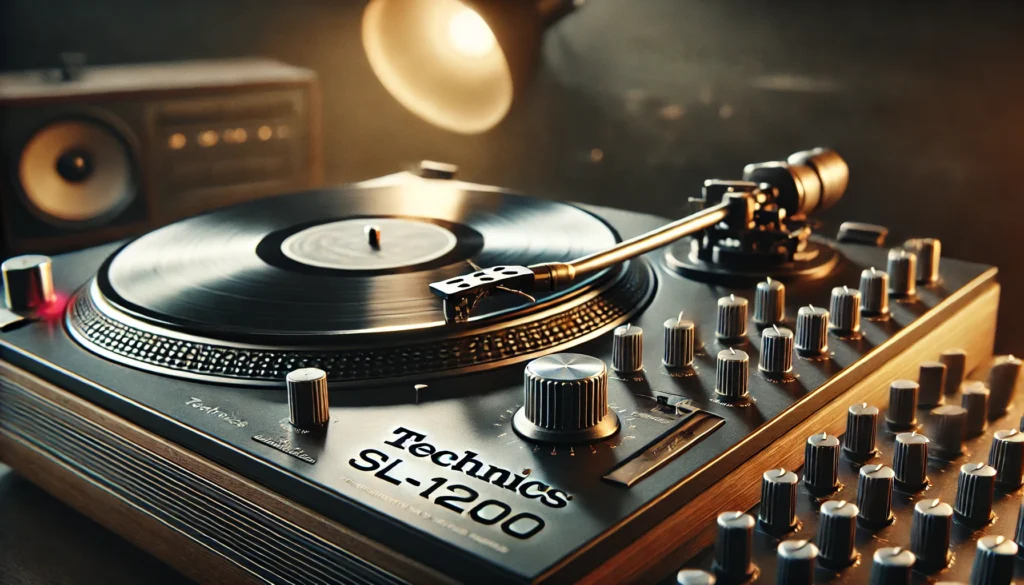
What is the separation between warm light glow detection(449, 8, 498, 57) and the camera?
1.56 m

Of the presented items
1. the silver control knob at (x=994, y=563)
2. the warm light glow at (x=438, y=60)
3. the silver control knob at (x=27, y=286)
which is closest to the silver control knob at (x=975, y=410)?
the silver control knob at (x=994, y=563)

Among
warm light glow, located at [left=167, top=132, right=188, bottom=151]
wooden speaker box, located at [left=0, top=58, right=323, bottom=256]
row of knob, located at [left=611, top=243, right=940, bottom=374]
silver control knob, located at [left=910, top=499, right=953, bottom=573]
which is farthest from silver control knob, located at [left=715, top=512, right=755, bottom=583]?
warm light glow, located at [left=167, top=132, right=188, bottom=151]

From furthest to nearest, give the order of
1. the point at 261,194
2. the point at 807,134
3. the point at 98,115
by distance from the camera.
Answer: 1. the point at 261,194
2. the point at 98,115
3. the point at 807,134

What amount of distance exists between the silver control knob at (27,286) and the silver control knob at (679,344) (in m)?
0.73

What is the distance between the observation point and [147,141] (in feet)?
7.15

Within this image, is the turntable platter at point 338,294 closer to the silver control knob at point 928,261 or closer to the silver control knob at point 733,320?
the silver control knob at point 733,320

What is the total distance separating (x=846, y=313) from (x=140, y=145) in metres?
1.60

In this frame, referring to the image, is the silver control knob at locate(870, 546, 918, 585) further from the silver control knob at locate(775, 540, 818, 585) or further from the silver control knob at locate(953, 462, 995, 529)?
the silver control knob at locate(953, 462, 995, 529)

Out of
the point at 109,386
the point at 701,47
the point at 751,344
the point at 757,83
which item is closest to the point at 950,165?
the point at 757,83

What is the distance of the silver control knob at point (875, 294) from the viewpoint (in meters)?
1.16

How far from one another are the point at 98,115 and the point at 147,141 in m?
0.12

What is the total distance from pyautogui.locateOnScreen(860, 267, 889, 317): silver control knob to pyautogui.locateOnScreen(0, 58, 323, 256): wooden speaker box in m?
1.55

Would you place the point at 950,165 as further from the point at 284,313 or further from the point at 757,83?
the point at 284,313

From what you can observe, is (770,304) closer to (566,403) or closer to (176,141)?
(566,403)
